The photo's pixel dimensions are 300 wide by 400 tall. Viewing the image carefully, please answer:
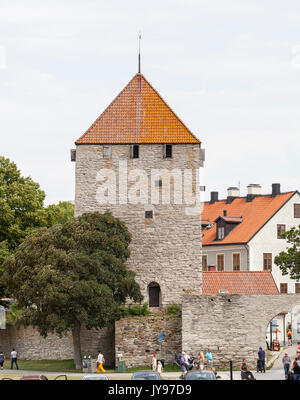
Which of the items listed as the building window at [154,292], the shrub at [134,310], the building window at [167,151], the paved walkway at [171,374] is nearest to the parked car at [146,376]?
the paved walkway at [171,374]

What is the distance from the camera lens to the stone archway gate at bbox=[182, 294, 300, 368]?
39688 millimetres

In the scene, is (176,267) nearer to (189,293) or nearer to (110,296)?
(189,293)

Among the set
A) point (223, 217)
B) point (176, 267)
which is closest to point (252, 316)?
point (176, 267)

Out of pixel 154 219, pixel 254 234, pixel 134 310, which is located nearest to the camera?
pixel 134 310

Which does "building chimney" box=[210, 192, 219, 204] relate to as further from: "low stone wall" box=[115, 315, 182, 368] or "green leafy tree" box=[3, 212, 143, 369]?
"green leafy tree" box=[3, 212, 143, 369]

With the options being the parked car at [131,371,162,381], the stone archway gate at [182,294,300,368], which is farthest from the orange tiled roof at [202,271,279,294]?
the parked car at [131,371,162,381]

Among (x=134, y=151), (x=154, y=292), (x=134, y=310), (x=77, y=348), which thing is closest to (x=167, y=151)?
(x=134, y=151)

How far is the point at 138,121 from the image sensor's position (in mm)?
44781

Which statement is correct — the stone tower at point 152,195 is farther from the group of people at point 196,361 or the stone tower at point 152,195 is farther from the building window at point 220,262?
the building window at point 220,262

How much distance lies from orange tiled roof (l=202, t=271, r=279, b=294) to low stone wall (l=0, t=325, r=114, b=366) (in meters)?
7.48

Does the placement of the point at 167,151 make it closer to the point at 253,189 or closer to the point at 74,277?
the point at 74,277

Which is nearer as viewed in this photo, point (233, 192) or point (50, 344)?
point (50, 344)

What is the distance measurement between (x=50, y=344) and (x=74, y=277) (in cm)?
666

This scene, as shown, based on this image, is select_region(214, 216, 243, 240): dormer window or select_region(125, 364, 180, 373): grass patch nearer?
select_region(125, 364, 180, 373): grass patch
